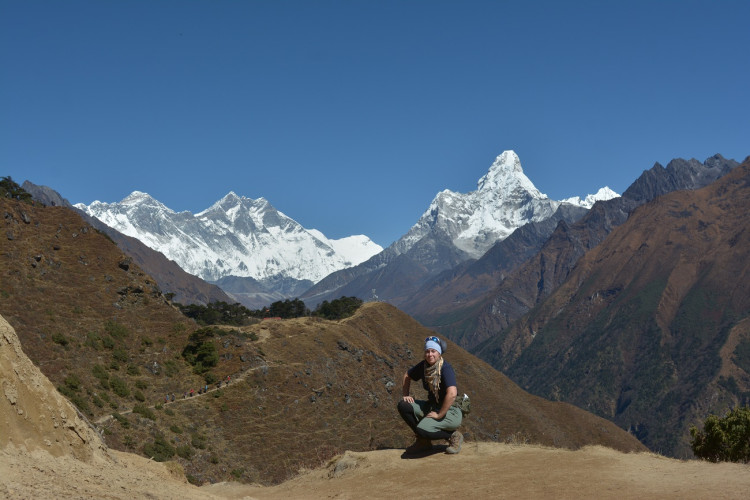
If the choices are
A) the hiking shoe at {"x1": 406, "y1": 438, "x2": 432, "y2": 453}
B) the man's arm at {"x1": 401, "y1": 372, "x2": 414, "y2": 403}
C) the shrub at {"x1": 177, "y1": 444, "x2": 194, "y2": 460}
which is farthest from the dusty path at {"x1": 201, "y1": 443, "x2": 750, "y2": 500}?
the shrub at {"x1": 177, "y1": 444, "x2": 194, "y2": 460}

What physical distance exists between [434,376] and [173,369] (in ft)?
211

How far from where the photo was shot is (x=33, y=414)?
47.8ft

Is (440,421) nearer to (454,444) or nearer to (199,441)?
(454,444)

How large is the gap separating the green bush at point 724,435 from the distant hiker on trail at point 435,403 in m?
14.9

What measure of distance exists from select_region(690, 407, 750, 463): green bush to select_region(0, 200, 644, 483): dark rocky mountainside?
22.5 metres

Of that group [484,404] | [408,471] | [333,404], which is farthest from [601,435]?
[408,471]

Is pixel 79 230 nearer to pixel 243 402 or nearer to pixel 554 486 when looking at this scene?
pixel 243 402

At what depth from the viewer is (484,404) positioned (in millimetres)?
126875

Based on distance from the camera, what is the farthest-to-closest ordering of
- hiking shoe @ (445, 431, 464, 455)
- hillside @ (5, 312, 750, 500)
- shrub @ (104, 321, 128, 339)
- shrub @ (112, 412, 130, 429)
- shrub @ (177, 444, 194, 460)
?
shrub @ (104, 321, 128, 339) < shrub @ (177, 444, 194, 460) < shrub @ (112, 412, 130, 429) < hiking shoe @ (445, 431, 464, 455) < hillside @ (5, 312, 750, 500)

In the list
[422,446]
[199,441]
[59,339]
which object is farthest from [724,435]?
[59,339]

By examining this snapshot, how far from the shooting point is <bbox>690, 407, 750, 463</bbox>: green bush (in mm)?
29094

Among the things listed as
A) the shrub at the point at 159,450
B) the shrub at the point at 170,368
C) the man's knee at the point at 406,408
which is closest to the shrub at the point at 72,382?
the shrub at the point at 159,450

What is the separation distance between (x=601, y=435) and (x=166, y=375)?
10385 cm

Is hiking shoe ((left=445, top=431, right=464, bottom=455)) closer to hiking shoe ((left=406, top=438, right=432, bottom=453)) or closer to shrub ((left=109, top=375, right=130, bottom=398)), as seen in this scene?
hiking shoe ((left=406, top=438, right=432, bottom=453))
